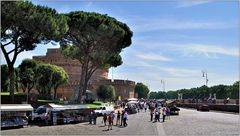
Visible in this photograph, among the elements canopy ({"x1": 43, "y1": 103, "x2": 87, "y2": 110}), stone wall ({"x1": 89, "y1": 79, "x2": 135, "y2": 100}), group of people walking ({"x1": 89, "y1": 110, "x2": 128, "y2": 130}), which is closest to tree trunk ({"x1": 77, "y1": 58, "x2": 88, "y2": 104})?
canopy ({"x1": 43, "y1": 103, "x2": 87, "y2": 110})

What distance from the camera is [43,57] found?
115938 mm

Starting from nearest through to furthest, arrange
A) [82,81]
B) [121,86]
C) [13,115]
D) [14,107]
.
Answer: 1. [13,115]
2. [14,107]
3. [82,81]
4. [121,86]

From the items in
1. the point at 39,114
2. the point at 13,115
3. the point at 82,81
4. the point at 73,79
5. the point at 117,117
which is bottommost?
the point at 117,117

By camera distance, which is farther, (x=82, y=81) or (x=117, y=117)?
(x=82, y=81)

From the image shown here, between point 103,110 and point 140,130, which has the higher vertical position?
point 103,110

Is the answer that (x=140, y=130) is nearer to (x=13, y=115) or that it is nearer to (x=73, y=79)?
(x=13, y=115)

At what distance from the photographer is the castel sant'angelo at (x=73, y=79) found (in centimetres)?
11262

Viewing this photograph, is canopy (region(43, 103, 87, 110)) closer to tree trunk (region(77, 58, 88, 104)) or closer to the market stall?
the market stall

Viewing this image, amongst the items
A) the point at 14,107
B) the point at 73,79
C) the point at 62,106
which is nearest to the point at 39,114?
the point at 62,106

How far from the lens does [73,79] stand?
116312 millimetres

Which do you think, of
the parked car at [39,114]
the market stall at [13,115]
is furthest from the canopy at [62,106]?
the market stall at [13,115]

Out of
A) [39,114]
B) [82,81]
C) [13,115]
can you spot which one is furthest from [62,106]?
[82,81]

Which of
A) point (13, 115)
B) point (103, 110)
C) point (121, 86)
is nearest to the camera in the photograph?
point (13, 115)

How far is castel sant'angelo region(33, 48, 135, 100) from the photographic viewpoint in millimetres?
112625
